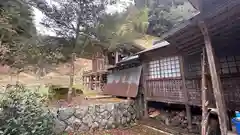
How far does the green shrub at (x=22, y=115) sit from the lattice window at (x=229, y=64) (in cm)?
671

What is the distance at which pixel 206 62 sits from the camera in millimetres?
5238

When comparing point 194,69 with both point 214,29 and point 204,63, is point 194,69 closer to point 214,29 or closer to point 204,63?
point 204,63

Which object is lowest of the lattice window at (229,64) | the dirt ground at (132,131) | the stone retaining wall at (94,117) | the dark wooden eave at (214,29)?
the dirt ground at (132,131)

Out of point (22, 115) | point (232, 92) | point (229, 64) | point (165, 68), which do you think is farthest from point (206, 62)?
point (22, 115)

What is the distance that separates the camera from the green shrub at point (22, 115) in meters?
4.39

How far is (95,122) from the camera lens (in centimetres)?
770

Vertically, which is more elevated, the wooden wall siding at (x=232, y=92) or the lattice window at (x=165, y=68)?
the lattice window at (x=165, y=68)

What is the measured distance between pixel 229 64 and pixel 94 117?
6.40 metres

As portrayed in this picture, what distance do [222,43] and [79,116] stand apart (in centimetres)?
680

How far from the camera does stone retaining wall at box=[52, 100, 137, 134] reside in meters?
6.88

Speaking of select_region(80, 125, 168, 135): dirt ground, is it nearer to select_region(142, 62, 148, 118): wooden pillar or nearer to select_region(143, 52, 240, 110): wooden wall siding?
select_region(142, 62, 148, 118): wooden pillar

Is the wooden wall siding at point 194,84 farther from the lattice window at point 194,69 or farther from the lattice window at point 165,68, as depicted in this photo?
the lattice window at point 165,68

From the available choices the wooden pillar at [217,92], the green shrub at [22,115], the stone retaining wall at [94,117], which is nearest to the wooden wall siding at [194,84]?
the wooden pillar at [217,92]

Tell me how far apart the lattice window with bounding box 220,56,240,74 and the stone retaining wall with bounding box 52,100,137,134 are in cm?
539
